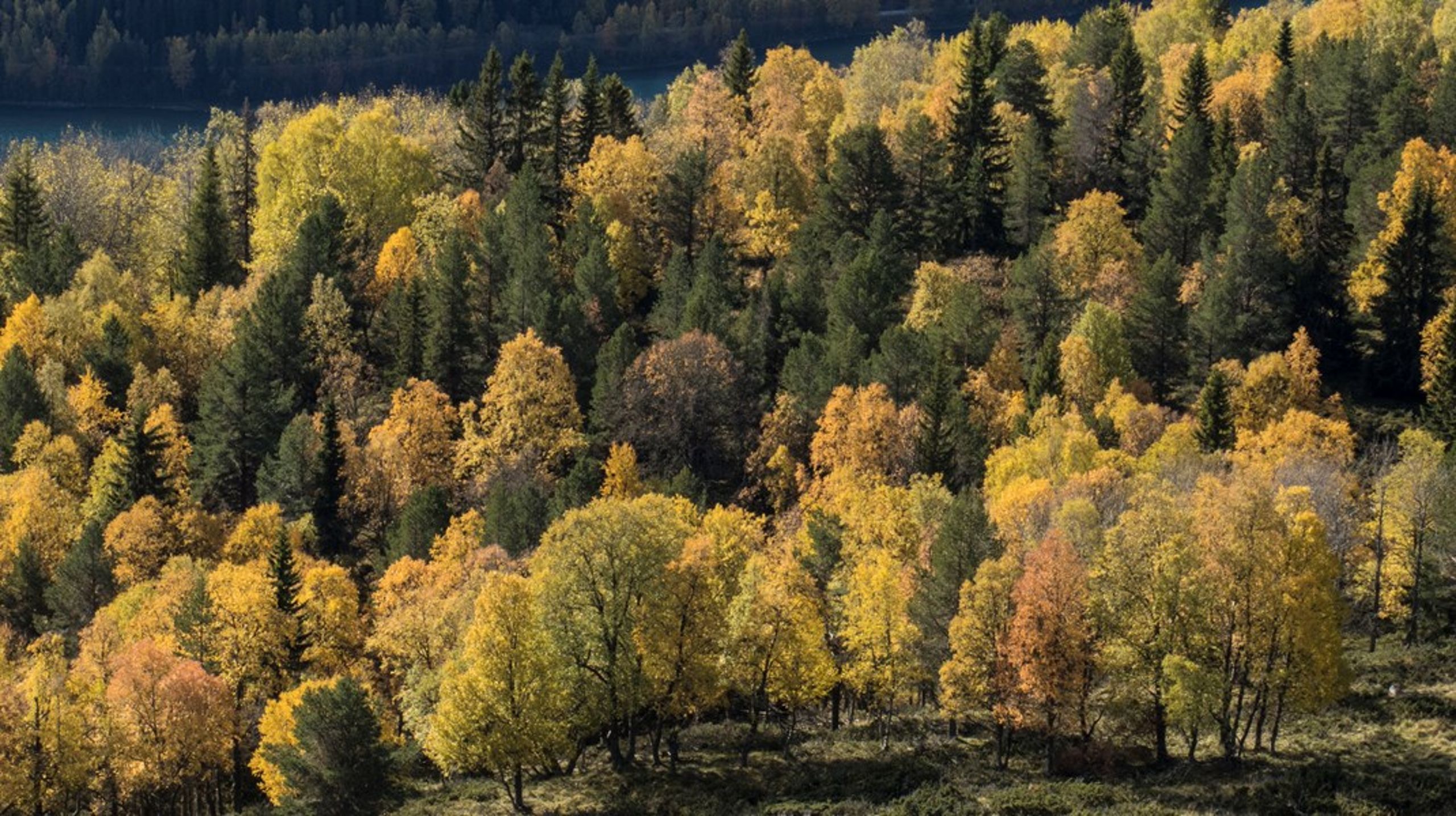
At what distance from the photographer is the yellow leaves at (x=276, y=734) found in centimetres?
7994

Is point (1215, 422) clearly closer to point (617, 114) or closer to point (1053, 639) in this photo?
point (1053, 639)

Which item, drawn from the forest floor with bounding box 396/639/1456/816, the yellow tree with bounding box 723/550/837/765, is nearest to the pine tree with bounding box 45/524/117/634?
the forest floor with bounding box 396/639/1456/816

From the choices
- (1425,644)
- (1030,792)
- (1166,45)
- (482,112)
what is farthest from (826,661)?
(1166,45)

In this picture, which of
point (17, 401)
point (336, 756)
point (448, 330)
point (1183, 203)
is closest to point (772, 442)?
point (448, 330)

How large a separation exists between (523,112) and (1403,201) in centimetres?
7580

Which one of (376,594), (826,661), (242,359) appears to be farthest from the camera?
(242,359)

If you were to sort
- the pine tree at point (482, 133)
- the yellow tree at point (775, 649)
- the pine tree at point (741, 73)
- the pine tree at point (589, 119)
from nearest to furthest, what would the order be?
the yellow tree at point (775, 649)
the pine tree at point (589, 119)
the pine tree at point (482, 133)
the pine tree at point (741, 73)

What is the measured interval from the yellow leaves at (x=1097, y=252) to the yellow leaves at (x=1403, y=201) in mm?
14778

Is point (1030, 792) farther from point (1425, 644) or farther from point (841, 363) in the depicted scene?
point (841, 363)

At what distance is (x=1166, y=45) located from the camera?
190 metres

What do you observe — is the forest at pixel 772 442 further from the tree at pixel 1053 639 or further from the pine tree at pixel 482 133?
the pine tree at pixel 482 133

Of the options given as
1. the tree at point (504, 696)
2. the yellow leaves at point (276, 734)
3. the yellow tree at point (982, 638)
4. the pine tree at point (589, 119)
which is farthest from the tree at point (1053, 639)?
the pine tree at point (589, 119)

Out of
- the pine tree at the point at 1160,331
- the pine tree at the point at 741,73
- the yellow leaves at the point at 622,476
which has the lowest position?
the yellow leaves at the point at 622,476

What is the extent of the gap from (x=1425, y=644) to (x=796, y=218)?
7746cm
